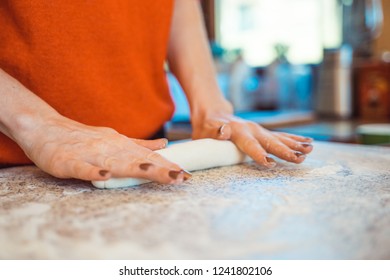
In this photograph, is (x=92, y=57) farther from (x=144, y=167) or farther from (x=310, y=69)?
(x=310, y=69)

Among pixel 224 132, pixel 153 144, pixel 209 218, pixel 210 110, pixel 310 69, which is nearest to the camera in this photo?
pixel 209 218

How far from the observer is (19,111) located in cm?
62

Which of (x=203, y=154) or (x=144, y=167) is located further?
(x=203, y=154)

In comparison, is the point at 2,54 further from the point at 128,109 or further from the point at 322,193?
the point at 322,193

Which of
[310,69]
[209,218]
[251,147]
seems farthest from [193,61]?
[310,69]

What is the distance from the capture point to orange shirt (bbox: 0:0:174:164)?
0.71m

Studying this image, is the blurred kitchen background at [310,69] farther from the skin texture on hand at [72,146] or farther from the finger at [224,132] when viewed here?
the skin texture on hand at [72,146]

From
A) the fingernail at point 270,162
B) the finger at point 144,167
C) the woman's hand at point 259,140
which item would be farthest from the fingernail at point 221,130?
the finger at point 144,167

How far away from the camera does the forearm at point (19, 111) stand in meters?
0.61

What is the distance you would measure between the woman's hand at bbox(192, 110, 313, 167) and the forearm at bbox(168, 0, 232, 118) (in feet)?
0.26

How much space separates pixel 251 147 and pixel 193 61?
12.9 inches

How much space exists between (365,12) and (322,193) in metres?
1.84

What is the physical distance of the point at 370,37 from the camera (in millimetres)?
2127

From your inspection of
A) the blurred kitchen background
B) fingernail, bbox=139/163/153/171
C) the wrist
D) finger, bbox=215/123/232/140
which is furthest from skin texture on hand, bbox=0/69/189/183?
the blurred kitchen background
